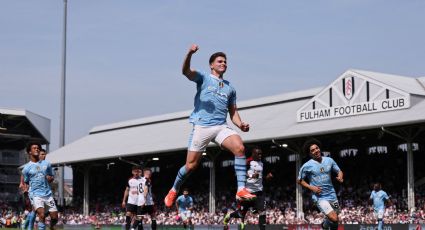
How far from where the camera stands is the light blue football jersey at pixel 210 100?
38.8ft

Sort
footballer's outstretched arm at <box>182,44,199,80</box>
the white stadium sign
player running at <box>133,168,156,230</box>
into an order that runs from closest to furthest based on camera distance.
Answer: footballer's outstretched arm at <box>182,44,199,80</box>, player running at <box>133,168,156,230</box>, the white stadium sign

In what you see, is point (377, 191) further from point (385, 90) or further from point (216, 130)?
point (216, 130)

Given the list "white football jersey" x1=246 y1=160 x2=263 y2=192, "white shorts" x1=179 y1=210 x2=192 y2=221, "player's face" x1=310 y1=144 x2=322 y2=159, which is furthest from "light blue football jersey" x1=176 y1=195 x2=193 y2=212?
"player's face" x1=310 y1=144 x2=322 y2=159

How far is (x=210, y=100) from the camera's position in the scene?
11828mm

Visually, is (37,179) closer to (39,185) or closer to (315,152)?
(39,185)

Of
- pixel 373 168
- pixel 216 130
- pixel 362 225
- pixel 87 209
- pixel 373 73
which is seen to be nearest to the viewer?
pixel 216 130

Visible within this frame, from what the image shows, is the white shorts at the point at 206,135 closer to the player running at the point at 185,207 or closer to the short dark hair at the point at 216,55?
the short dark hair at the point at 216,55

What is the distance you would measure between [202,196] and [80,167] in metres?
13.7

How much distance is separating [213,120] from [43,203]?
7.82m

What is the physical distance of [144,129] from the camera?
2611 inches

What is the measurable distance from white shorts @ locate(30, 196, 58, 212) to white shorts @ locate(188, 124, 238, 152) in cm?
738

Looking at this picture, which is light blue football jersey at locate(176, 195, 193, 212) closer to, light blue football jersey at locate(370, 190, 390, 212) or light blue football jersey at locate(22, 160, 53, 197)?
light blue football jersey at locate(370, 190, 390, 212)

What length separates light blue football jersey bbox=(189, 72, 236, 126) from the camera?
11.8 m

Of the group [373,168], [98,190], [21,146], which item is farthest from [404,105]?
[21,146]
